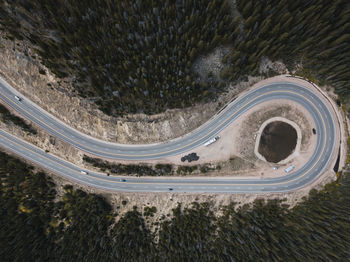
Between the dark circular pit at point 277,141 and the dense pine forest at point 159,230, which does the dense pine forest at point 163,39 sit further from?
the dense pine forest at point 159,230

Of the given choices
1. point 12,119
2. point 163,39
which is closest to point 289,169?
point 163,39

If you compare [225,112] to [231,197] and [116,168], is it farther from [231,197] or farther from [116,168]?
[116,168]

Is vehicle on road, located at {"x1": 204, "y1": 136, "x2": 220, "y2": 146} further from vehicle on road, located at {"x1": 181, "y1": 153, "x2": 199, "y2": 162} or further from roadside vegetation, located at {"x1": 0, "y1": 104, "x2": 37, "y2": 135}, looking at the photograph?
roadside vegetation, located at {"x1": 0, "y1": 104, "x2": 37, "y2": 135}

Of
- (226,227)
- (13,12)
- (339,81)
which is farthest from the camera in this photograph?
(226,227)

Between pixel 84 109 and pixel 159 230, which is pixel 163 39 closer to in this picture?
pixel 84 109

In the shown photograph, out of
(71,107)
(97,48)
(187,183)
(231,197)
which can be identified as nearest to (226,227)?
(231,197)
